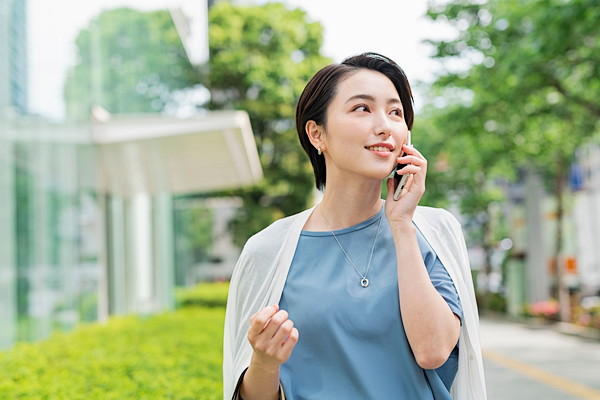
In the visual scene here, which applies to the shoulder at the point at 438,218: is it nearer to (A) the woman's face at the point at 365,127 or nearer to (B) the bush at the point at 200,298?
(A) the woman's face at the point at 365,127

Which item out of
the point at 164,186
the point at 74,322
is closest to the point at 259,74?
the point at 164,186

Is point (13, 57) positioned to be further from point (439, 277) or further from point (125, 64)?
point (439, 277)

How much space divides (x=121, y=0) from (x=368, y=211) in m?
10.7

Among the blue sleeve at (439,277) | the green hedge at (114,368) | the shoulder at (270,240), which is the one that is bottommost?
the green hedge at (114,368)

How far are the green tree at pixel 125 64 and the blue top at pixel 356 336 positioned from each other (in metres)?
7.69

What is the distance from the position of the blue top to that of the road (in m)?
8.12

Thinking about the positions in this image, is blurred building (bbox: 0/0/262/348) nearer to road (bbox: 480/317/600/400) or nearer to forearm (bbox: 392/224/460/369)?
road (bbox: 480/317/600/400)

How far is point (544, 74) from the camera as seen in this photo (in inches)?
460

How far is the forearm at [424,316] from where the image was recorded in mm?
1682

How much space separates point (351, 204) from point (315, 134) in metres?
0.19

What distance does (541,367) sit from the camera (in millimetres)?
12750

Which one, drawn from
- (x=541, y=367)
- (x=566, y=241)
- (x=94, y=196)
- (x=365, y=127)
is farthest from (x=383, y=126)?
(x=566, y=241)

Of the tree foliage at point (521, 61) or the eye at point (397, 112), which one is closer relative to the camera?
the eye at point (397, 112)

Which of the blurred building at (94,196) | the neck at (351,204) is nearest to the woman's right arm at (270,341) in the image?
the neck at (351,204)
